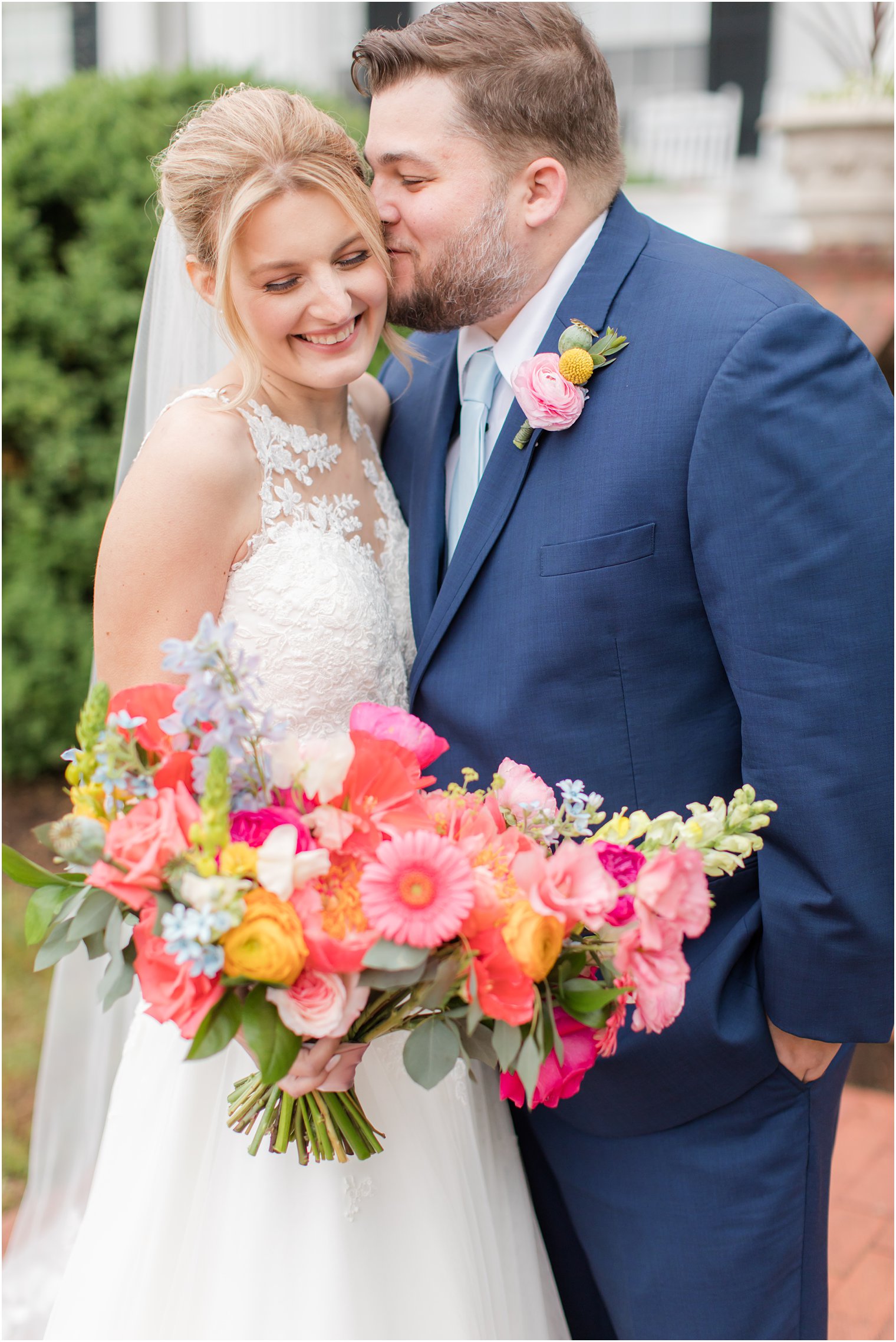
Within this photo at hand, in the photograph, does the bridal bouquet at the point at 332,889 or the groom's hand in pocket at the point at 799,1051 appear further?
the groom's hand in pocket at the point at 799,1051

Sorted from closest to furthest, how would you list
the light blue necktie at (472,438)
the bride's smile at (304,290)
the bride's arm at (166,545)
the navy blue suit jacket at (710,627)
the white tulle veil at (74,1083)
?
the navy blue suit jacket at (710,627) → the bride's arm at (166,545) → the bride's smile at (304,290) → the light blue necktie at (472,438) → the white tulle veil at (74,1083)

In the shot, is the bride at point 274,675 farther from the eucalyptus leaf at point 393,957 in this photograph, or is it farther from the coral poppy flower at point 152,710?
the eucalyptus leaf at point 393,957

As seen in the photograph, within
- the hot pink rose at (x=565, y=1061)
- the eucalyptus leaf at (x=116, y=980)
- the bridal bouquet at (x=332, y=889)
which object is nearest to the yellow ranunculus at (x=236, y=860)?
the bridal bouquet at (x=332, y=889)

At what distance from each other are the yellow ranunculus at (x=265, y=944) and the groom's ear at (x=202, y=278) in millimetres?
1292

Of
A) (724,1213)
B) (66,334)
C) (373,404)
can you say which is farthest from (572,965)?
(66,334)

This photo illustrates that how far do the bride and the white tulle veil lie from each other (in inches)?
15.9

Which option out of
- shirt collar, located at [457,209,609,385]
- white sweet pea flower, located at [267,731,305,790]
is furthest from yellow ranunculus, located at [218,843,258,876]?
shirt collar, located at [457,209,609,385]

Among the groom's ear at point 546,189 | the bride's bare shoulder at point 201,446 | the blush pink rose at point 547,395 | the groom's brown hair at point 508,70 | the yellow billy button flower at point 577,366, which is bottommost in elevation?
the bride's bare shoulder at point 201,446

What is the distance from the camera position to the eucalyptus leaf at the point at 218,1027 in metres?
1.26

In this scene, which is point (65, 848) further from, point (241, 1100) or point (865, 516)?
point (865, 516)

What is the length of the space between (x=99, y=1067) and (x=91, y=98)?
4163 mm

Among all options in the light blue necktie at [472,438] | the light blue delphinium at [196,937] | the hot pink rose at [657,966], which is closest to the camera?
the light blue delphinium at [196,937]

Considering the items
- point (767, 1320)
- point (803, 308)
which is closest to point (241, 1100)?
point (767, 1320)

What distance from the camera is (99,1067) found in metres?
2.99
